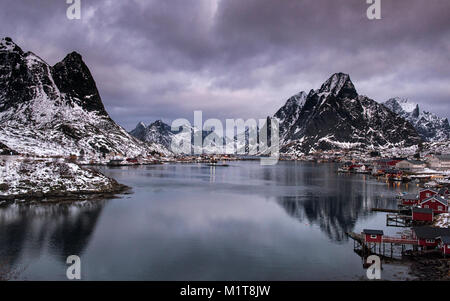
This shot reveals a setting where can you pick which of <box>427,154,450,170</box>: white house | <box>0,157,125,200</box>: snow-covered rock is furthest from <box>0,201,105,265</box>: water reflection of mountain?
<box>427,154,450,170</box>: white house

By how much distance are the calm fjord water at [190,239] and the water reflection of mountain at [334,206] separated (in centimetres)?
19

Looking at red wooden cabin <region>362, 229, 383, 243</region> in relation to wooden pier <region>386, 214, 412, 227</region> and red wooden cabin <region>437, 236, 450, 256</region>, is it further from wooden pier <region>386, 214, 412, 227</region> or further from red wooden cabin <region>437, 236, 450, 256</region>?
wooden pier <region>386, 214, 412, 227</region>

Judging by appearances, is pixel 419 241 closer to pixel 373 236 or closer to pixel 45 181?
pixel 373 236

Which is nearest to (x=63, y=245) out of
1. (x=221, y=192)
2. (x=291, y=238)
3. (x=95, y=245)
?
(x=95, y=245)

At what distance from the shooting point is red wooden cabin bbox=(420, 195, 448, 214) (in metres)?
49.9

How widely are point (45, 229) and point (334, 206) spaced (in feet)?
165

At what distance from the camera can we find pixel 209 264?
31875 mm

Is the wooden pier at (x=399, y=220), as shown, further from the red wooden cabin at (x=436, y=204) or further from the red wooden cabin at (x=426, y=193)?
the red wooden cabin at (x=426, y=193)

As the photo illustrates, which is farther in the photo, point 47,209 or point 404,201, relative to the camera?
point 404,201

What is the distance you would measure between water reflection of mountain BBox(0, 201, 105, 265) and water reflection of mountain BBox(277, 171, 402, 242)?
32441 mm

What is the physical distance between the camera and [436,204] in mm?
50656
